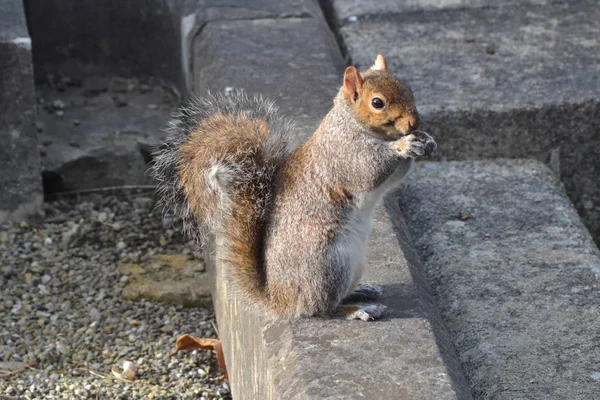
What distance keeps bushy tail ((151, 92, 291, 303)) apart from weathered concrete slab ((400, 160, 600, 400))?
0.66 meters

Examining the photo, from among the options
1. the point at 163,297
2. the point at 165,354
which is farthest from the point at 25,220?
the point at 165,354

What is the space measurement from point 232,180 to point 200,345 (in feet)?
4.11

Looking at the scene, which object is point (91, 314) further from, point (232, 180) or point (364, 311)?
point (364, 311)

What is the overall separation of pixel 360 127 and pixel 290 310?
53 centimetres

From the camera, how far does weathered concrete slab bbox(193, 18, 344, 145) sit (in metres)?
3.99

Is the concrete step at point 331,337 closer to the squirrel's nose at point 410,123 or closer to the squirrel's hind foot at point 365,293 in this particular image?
the squirrel's hind foot at point 365,293

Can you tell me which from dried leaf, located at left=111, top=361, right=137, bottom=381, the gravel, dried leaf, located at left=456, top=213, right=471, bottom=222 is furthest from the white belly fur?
dried leaf, located at left=111, top=361, right=137, bottom=381

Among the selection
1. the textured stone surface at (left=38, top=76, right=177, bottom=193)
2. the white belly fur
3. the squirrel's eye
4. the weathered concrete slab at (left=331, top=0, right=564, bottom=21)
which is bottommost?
the textured stone surface at (left=38, top=76, right=177, bottom=193)

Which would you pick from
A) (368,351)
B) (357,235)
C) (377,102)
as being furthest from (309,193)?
(368,351)

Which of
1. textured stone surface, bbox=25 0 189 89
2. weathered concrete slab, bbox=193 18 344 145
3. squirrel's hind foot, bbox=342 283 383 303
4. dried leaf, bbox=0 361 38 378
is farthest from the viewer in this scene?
textured stone surface, bbox=25 0 189 89

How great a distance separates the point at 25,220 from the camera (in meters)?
4.61

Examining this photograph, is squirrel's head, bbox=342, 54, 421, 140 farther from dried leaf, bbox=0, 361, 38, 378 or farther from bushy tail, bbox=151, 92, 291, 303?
dried leaf, bbox=0, 361, 38, 378

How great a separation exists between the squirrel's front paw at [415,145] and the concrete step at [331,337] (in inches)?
16.0

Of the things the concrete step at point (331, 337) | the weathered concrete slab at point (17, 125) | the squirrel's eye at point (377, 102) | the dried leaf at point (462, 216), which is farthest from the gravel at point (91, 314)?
the squirrel's eye at point (377, 102)
